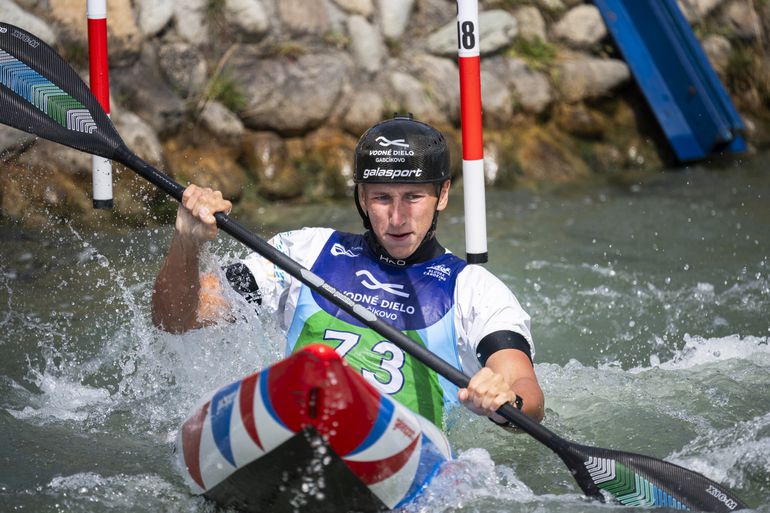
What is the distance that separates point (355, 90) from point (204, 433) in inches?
214

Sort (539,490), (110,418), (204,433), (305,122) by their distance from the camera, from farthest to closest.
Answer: (305,122)
(110,418)
(539,490)
(204,433)

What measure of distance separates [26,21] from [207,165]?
1.48m

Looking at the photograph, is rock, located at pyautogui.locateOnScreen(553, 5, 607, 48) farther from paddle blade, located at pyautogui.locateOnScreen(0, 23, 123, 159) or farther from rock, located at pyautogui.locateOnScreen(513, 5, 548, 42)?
paddle blade, located at pyautogui.locateOnScreen(0, 23, 123, 159)

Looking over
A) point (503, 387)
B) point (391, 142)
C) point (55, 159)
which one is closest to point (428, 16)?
point (55, 159)

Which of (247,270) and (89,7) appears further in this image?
(89,7)

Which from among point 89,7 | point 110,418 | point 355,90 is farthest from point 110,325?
point 355,90

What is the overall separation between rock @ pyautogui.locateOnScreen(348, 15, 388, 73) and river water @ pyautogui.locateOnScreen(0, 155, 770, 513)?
132cm

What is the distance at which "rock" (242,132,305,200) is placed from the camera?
Answer: 764 centimetres

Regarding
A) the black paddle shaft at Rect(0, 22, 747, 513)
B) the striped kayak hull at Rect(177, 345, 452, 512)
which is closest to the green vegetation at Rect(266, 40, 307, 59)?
the black paddle shaft at Rect(0, 22, 747, 513)

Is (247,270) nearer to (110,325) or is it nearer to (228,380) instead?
(228,380)

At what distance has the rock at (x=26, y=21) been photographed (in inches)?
262

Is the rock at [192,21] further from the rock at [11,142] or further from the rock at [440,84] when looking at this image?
the rock at [440,84]

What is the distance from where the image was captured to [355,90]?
8.19 metres

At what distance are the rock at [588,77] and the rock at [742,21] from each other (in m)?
1.33
